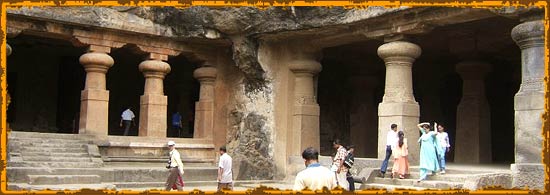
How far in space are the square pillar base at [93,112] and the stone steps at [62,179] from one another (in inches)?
87.5

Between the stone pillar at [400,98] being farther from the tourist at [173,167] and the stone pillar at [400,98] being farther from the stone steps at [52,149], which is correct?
the stone steps at [52,149]

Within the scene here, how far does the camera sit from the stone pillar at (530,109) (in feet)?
31.8

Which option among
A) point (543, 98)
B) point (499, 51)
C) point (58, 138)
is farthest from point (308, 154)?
point (499, 51)

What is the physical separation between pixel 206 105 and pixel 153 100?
1.40 meters

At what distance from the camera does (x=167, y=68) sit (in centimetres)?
1498

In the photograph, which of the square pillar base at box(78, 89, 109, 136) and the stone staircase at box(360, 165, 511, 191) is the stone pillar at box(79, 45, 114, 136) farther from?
the stone staircase at box(360, 165, 511, 191)

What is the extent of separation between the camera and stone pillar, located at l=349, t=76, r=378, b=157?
56.9ft

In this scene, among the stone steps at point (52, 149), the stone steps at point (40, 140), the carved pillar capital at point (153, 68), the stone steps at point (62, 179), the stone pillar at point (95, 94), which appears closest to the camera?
the stone steps at point (62, 179)

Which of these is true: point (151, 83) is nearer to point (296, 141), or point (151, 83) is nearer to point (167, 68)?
point (167, 68)

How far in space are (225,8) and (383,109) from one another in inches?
155

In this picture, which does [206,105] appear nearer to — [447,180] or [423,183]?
[423,183]

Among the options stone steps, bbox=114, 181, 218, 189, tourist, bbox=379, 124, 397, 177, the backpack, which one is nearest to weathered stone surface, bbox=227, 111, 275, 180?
stone steps, bbox=114, 181, 218, 189

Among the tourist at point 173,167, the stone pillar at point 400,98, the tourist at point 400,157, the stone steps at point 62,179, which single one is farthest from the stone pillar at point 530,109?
the stone steps at point 62,179

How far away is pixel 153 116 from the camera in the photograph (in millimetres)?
14727
